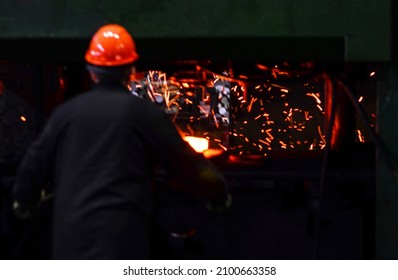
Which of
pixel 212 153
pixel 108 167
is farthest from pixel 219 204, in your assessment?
pixel 212 153

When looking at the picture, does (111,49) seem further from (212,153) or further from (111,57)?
(212,153)

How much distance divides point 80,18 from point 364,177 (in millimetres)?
2680

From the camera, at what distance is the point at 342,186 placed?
698 cm

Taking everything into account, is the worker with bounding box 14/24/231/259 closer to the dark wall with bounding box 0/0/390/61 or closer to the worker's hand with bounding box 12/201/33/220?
the worker's hand with bounding box 12/201/33/220

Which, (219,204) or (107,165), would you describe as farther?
(219,204)

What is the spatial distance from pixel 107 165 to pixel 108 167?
13mm

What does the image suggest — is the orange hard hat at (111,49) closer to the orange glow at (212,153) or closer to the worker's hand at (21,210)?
the worker's hand at (21,210)

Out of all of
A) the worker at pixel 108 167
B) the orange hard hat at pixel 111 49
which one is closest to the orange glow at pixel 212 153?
the orange hard hat at pixel 111 49

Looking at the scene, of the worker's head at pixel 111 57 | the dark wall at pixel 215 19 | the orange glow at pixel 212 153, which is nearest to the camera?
the worker's head at pixel 111 57

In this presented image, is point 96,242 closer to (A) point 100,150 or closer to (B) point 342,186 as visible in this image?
(A) point 100,150

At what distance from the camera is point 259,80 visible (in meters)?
7.77

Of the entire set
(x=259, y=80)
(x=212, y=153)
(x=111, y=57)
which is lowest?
(x=212, y=153)

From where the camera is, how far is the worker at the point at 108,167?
441 centimetres

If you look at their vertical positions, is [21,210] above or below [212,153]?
above
